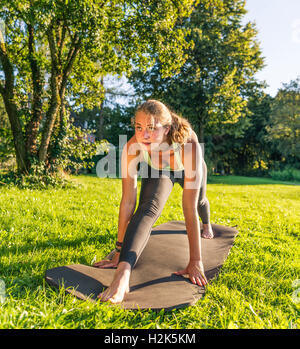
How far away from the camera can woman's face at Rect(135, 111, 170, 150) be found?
228 centimetres

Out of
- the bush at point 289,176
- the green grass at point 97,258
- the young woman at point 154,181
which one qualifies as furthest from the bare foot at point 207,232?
the bush at point 289,176

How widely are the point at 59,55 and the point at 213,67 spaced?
11513 millimetres

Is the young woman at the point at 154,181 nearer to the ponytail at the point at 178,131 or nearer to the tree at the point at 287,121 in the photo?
the ponytail at the point at 178,131

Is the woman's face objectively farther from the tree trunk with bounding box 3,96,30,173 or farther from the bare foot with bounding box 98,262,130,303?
the tree trunk with bounding box 3,96,30,173

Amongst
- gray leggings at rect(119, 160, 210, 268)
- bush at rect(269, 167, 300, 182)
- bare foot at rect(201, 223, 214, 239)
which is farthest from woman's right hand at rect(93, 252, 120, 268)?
bush at rect(269, 167, 300, 182)

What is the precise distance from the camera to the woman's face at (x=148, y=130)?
7.47 ft

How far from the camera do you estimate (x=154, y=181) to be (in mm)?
2533

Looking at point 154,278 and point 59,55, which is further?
point 59,55

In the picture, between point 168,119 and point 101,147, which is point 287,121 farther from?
point 168,119

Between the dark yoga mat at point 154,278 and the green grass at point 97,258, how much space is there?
7 cm

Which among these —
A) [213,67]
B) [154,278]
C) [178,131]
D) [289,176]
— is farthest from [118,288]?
[289,176]

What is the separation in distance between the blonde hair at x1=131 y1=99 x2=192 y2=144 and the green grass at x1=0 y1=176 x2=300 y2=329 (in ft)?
4.59
